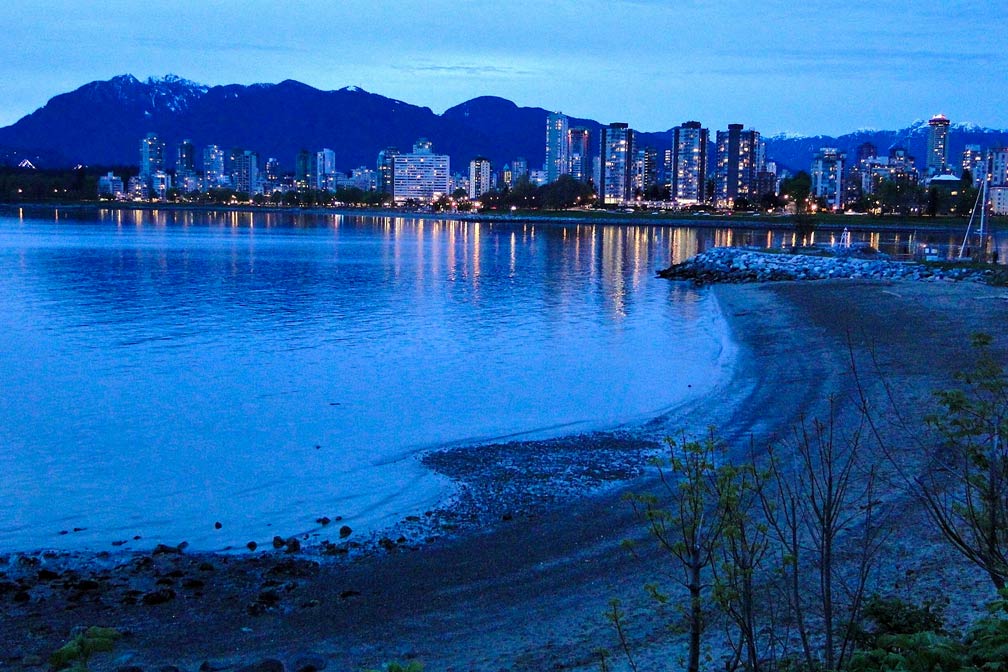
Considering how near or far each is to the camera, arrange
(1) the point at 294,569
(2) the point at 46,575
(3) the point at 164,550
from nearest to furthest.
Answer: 1. (2) the point at 46,575
2. (1) the point at 294,569
3. (3) the point at 164,550

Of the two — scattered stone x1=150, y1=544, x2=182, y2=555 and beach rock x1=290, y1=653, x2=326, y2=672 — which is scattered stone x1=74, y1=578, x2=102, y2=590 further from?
beach rock x1=290, y1=653, x2=326, y2=672

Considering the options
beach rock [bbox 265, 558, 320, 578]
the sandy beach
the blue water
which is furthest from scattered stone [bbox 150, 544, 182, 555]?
beach rock [bbox 265, 558, 320, 578]

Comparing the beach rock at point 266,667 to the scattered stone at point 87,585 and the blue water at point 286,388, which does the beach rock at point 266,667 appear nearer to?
the scattered stone at point 87,585

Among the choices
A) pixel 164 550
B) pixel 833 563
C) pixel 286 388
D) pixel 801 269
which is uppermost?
pixel 801 269

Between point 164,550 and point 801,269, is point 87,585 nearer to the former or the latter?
point 164,550

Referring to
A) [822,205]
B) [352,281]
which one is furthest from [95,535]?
[822,205]

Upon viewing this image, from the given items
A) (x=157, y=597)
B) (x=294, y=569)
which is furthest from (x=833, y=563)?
(x=157, y=597)

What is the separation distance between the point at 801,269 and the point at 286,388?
26.8 m

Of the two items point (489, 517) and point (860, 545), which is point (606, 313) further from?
point (860, 545)

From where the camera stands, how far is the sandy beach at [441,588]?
585 centimetres

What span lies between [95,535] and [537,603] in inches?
174

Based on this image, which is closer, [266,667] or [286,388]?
[266,667]

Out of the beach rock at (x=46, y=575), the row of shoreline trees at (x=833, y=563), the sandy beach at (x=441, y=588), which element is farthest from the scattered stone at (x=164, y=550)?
the row of shoreline trees at (x=833, y=563)

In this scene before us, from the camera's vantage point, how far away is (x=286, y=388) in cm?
1570
